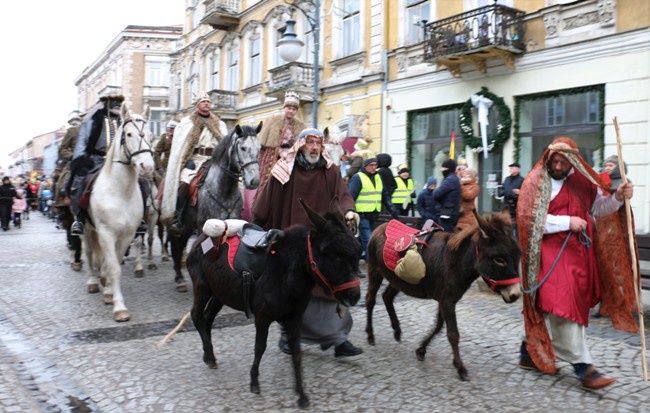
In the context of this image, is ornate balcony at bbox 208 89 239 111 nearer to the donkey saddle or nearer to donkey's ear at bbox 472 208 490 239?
the donkey saddle

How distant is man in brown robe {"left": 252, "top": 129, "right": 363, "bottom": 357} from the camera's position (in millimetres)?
5000

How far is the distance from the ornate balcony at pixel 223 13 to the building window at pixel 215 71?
214cm

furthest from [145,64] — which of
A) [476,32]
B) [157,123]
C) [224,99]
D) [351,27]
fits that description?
[476,32]

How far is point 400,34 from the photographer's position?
56.4 feet

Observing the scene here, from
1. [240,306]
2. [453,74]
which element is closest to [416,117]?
[453,74]

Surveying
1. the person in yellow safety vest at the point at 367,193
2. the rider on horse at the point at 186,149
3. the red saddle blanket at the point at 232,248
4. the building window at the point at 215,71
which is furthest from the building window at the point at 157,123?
the red saddle blanket at the point at 232,248

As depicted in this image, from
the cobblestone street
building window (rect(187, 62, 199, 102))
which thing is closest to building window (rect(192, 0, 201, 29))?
building window (rect(187, 62, 199, 102))

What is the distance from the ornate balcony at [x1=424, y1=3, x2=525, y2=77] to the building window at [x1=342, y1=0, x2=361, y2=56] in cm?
403

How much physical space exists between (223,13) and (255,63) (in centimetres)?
277

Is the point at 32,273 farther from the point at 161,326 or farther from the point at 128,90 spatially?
the point at 128,90

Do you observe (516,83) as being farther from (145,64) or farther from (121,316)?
(145,64)

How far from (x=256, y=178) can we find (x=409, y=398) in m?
3.18

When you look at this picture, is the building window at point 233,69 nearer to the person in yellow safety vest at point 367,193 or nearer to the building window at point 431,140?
the building window at point 431,140

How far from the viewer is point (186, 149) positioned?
8.30 metres
